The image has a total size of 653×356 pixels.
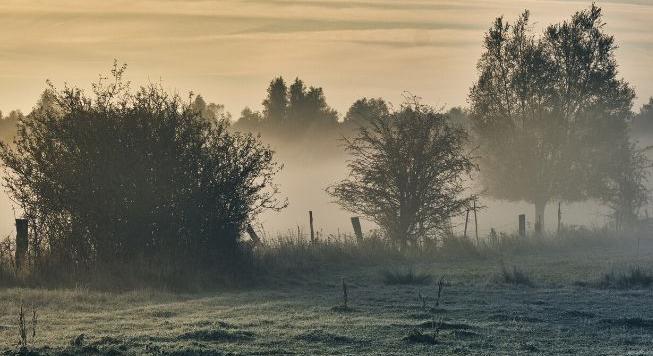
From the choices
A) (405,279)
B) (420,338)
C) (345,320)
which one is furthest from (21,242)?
(420,338)

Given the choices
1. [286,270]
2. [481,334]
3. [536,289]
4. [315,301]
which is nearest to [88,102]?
[286,270]

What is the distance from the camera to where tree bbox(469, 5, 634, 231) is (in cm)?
5256

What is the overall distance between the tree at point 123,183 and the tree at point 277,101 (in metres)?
106

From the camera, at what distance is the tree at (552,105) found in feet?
172

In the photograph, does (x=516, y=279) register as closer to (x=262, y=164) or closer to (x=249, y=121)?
(x=262, y=164)

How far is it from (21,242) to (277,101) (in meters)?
109

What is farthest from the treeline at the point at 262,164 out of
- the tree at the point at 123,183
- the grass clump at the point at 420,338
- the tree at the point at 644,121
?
the tree at the point at 644,121

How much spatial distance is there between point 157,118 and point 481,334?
41.4 feet

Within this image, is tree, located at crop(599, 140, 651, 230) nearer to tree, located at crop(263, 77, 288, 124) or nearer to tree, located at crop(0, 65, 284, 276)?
tree, located at crop(0, 65, 284, 276)

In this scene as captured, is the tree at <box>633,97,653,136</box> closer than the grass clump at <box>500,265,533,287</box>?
No

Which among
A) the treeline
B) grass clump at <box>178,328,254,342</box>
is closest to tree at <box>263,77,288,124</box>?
the treeline

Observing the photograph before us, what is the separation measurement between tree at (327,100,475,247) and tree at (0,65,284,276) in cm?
1149

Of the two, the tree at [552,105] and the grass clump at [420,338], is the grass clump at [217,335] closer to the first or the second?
the grass clump at [420,338]

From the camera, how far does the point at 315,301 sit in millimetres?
19938
